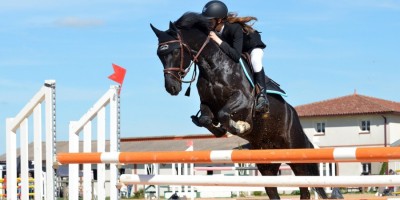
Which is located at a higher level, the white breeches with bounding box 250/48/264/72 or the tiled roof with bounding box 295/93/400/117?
the tiled roof with bounding box 295/93/400/117

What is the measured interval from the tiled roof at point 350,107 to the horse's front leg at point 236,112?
172ft

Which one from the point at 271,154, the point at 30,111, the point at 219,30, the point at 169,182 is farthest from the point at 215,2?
the point at 271,154

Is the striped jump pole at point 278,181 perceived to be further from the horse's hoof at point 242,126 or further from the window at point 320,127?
the window at point 320,127

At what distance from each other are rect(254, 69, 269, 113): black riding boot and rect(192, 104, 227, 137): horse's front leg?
38cm

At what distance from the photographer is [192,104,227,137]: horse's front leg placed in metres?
7.32

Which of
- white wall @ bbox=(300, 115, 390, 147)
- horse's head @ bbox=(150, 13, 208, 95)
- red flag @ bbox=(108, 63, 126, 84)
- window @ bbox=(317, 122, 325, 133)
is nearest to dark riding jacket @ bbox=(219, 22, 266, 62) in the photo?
horse's head @ bbox=(150, 13, 208, 95)

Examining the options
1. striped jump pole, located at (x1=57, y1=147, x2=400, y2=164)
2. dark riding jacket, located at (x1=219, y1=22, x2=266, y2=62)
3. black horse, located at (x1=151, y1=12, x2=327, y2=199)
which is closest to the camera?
striped jump pole, located at (x1=57, y1=147, x2=400, y2=164)

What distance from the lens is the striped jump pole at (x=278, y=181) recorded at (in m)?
4.65

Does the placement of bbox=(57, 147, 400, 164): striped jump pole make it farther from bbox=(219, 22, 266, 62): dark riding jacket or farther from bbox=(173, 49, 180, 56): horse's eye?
bbox=(219, 22, 266, 62): dark riding jacket

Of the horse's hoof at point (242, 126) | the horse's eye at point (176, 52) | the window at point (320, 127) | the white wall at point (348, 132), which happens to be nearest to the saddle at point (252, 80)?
the horse's hoof at point (242, 126)

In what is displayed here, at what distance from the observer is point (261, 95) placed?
24.7ft

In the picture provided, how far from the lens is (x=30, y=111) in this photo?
6371mm

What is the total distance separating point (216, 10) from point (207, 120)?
97cm

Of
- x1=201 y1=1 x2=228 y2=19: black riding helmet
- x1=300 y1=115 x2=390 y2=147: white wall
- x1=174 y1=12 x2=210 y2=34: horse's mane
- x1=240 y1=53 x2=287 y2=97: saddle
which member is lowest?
x1=300 y1=115 x2=390 y2=147: white wall
